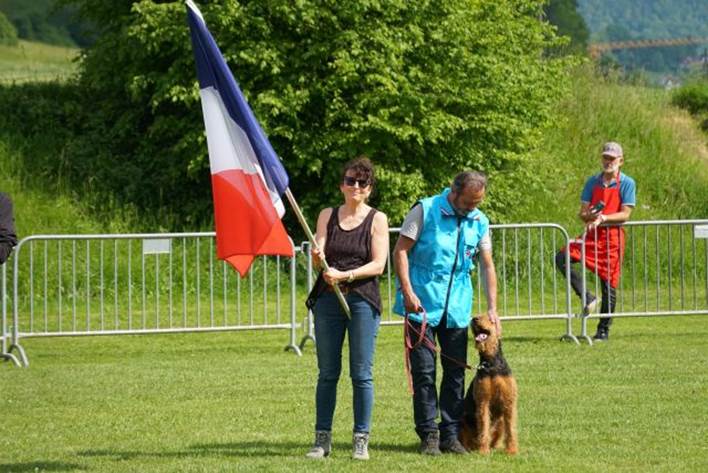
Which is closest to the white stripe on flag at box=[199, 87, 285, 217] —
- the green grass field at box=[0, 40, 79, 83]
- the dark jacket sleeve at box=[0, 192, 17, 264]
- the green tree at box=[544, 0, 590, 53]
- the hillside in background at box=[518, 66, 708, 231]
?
the dark jacket sleeve at box=[0, 192, 17, 264]

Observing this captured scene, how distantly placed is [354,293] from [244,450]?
4.45ft

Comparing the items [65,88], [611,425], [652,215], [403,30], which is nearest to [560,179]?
[652,215]

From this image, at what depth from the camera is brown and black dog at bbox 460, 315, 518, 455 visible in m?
9.52

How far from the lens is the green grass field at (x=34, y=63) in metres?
29.2

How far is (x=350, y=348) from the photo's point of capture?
9.39 m

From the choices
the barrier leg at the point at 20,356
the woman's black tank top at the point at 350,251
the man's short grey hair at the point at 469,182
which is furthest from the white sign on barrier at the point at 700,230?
the woman's black tank top at the point at 350,251

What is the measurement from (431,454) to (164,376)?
4620 millimetres

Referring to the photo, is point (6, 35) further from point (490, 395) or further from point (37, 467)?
point (490, 395)

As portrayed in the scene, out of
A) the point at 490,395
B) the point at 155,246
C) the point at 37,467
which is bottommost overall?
the point at 37,467

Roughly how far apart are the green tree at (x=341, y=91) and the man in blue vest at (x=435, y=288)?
12.5 meters

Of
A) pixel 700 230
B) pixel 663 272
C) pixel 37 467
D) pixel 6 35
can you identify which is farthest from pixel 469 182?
pixel 6 35

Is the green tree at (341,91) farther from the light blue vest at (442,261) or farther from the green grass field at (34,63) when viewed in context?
the light blue vest at (442,261)

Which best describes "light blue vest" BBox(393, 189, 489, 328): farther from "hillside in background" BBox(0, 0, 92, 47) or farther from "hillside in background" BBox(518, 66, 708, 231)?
"hillside in background" BBox(0, 0, 92, 47)

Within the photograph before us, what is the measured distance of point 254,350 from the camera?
1597 centimetres
